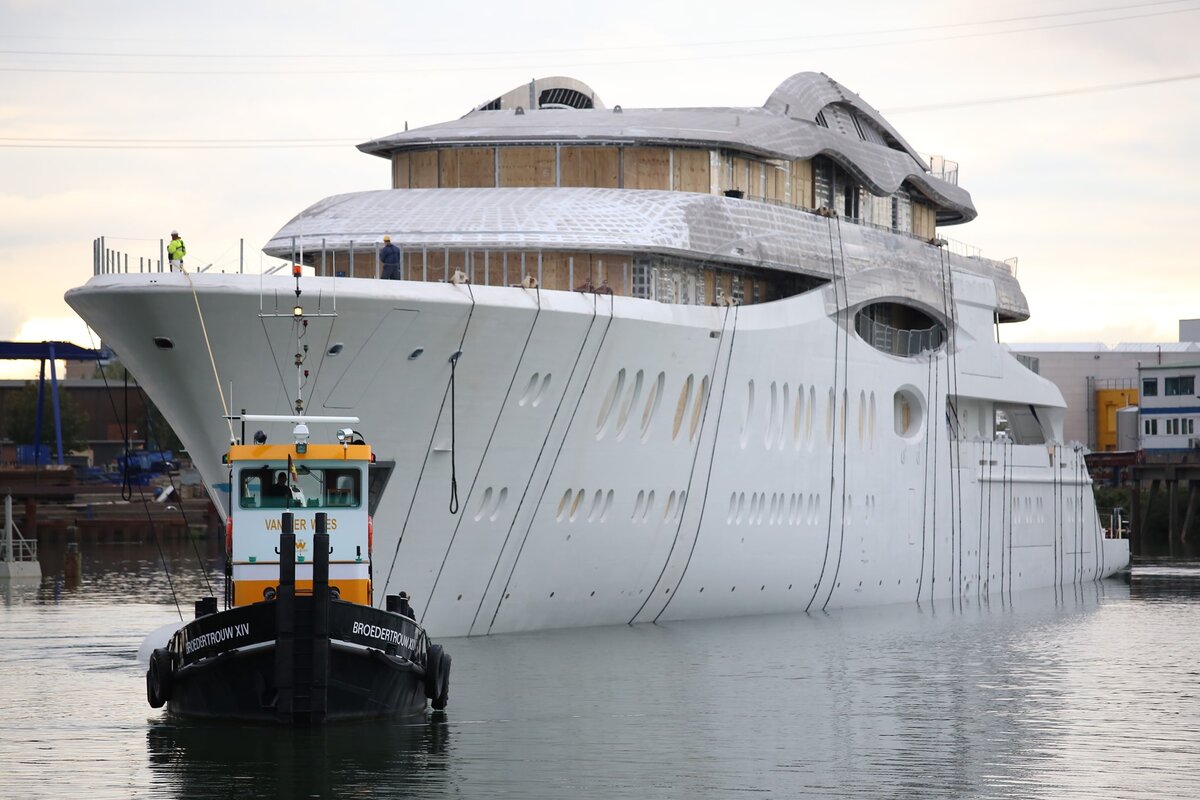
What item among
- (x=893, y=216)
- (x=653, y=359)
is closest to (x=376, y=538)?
(x=653, y=359)

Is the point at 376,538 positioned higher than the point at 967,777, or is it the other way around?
the point at 376,538

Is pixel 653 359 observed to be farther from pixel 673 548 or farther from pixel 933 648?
pixel 933 648

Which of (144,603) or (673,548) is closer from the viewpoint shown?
(673,548)

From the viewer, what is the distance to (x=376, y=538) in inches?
1194

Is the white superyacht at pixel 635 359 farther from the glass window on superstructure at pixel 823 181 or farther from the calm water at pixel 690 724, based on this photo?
the calm water at pixel 690 724

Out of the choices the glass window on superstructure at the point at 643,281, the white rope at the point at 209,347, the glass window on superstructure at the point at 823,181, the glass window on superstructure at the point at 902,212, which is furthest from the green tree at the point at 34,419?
the white rope at the point at 209,347

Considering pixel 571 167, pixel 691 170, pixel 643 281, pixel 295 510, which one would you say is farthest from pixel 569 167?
pixel 295 510

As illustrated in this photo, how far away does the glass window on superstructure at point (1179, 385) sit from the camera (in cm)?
9181

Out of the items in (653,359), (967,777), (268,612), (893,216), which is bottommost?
(967,777)

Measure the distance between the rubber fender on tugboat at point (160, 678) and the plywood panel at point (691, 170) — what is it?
18.5 m

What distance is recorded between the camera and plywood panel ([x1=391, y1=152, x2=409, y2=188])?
40250 mm

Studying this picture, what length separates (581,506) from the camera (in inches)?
1310

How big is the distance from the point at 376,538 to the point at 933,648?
1070 centimetres

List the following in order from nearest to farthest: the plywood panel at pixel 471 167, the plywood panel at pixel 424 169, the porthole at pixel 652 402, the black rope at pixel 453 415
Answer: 1. the black rope at pixel 453 415
2. the porthole at pixel 652 402
3. the plywood panel at pixel 471 167
4. the plywood panel at pixel 424 169
